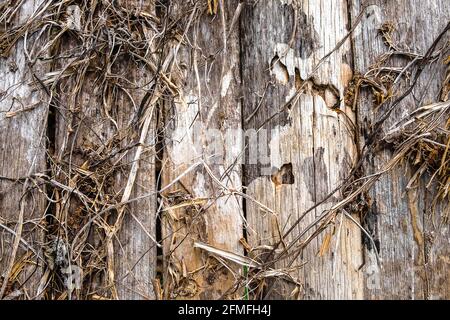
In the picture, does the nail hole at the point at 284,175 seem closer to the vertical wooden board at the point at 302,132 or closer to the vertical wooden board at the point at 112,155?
the vertical wooden board at the point at 302,132

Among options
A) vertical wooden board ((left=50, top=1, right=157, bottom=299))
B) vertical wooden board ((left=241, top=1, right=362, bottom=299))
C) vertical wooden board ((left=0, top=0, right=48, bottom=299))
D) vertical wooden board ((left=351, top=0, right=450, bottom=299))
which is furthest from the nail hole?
vertical wooden board ((left=0, top=0, right=48, bottom=299))

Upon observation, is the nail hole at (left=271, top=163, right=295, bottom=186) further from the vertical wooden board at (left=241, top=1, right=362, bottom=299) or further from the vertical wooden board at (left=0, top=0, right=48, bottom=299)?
the vertical wooden board at (left=0, top=0, right=48, bottom=299)

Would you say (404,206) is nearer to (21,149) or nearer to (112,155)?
(112,155)

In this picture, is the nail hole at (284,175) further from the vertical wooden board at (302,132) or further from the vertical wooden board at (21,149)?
the vertical wooden board at (21,149)

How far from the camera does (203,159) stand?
1.92 metres

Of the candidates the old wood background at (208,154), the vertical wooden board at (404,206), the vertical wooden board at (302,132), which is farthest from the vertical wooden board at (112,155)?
the vertical wooden board at (404,206)

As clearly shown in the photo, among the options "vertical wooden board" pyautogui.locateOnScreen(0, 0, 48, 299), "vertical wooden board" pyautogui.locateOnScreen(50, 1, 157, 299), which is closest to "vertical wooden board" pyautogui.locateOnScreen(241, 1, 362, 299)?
"vertical wooden board" pyautogui.locateOnScreen(50, 1, 157, 299)

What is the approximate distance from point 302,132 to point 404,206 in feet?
1.26

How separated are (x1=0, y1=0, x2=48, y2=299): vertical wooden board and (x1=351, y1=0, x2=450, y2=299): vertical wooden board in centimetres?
100

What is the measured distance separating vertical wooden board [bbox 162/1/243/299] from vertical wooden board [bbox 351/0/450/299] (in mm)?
406

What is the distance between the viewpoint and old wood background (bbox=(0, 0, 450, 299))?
1.86 m

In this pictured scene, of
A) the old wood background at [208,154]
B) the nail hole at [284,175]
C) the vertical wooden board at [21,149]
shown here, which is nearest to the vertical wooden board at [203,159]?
the old wood background at [208,154]

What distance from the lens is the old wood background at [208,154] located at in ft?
6.11

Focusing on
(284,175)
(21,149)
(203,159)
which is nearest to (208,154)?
(203,159)
